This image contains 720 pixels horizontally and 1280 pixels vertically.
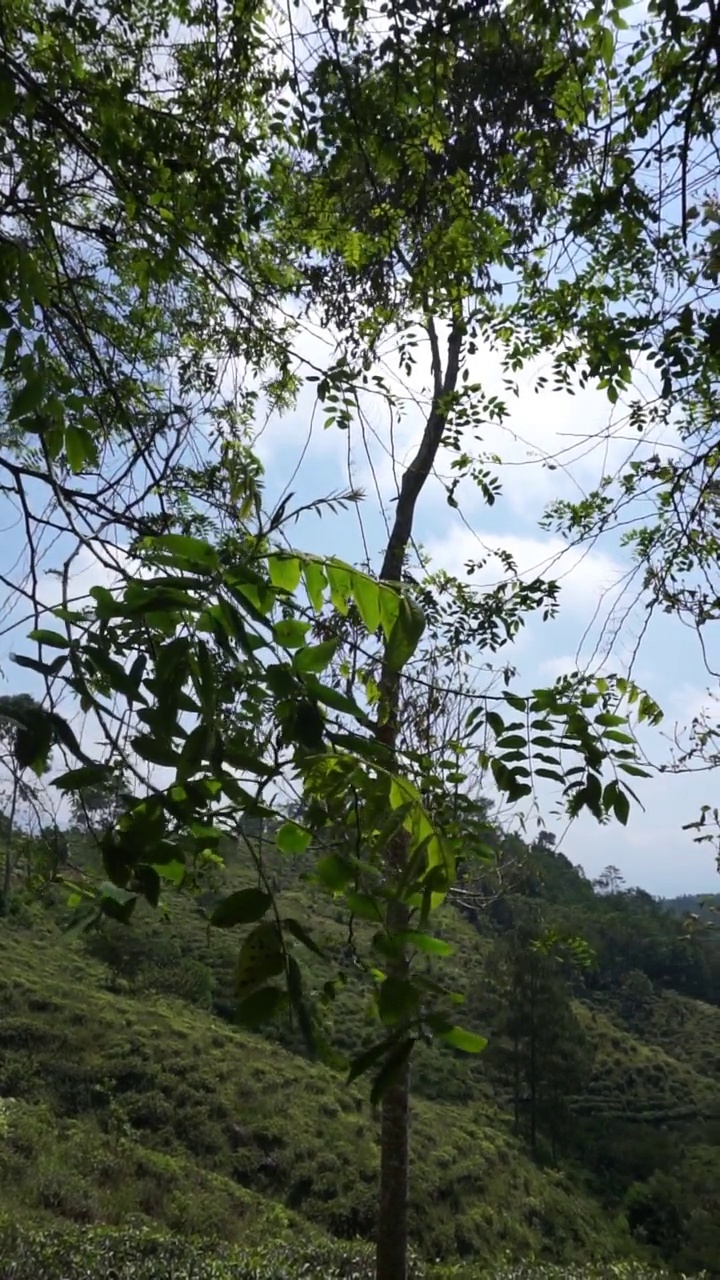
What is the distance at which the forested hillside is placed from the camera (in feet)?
36.6

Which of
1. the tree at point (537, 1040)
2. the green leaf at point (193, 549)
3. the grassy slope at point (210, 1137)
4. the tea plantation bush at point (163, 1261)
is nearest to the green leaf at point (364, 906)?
the green leaf at point (193, 549)

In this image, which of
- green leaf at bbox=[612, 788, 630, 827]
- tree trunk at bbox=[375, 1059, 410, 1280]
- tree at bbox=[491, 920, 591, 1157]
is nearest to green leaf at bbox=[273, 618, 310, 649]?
green leaf at bbox=[612, 788, 630, 827]

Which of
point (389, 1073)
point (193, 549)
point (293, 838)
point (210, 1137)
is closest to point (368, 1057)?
point (389, 1073)

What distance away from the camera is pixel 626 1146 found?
2052cm

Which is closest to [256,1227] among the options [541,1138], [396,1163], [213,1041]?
[213,1041]

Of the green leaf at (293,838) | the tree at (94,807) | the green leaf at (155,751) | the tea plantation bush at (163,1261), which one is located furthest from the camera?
the tea plantation bush at (163,1261)

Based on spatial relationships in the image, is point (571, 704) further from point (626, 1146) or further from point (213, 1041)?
point (626, 1146)

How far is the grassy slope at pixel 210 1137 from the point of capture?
10.9 metres

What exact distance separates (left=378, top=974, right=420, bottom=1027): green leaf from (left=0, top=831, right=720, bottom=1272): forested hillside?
5.05 meters

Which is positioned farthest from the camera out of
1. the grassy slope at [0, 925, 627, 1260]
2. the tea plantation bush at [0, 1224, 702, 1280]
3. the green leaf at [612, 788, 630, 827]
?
the grassy slope at [0, 925, 627, 1260]

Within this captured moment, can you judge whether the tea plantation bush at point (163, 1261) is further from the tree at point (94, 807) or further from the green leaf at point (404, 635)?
the green leaf at point (404, 635)

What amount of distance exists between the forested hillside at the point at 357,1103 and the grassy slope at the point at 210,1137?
0.13ft

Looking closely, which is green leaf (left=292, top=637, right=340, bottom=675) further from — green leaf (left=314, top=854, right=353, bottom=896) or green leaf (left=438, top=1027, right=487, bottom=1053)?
green leaf (left=438, top=1027, right=487, bottom=1053)

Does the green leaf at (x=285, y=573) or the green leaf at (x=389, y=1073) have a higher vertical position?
the green leaf at (x=285, y=573)
